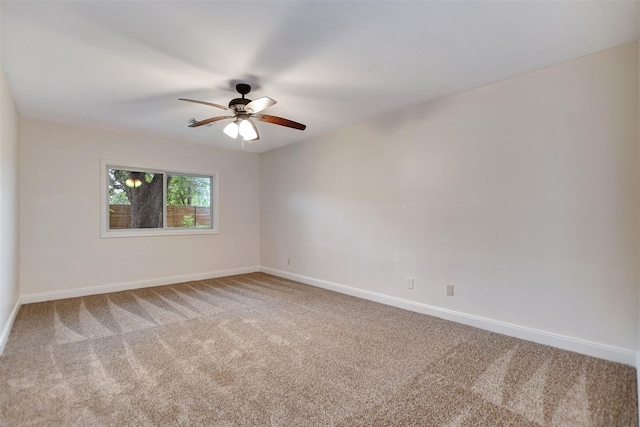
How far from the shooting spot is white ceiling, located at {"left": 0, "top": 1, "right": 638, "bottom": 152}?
72.3 inches

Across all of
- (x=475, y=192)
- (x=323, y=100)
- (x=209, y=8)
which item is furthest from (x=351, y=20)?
(x=475, y=192)

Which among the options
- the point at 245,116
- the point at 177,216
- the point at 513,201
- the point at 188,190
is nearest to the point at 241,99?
the point at 245,116

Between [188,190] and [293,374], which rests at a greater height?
[188,190]

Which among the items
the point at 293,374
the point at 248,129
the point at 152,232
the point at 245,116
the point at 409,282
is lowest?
the point at 293,374

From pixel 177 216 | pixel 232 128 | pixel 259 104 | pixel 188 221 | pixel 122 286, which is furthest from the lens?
pixel 188 221

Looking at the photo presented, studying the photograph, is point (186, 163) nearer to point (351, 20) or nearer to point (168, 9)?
point (168, 9)

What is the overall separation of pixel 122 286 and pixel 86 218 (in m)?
1.07

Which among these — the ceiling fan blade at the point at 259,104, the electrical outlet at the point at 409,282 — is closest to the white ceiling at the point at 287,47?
the ceiling fan blade at the point at 259,104

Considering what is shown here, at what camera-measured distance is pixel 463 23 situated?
1960 millimetres

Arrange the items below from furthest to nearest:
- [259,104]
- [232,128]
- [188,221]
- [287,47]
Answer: [188,221] < [232,128] < [259,104] < [287,47]

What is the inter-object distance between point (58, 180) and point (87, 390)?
3191mm

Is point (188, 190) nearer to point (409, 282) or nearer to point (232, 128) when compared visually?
point (232, 128)

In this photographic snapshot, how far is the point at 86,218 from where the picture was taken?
163 inches

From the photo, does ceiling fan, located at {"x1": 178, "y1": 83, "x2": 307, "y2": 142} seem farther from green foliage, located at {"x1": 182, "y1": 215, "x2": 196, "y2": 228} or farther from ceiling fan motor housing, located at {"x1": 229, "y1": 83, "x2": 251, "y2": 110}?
green foliage, located at {"x1": 182, "y1": 215, "x2": 196, "y2": 228}
